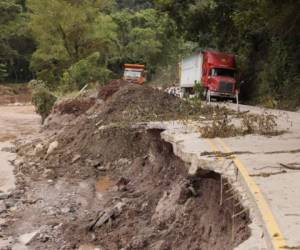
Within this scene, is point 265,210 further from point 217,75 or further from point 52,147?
point 217,75

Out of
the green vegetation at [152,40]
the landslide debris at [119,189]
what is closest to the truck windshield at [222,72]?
the green vegetation at [152,40]

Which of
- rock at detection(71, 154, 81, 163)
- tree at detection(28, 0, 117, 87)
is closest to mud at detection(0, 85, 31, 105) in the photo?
tree at detection(28, 0, 117, 87)

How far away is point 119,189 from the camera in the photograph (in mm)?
17188

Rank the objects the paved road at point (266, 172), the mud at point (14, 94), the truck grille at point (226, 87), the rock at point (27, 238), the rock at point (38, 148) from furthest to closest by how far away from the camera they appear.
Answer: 1. the mud at point (14, 94)
2. the truck grille at point (226, 87)
3. the rock at point (38, 148)
4. the rock at point (27, 238)
5. the paved road at point (266, 172)

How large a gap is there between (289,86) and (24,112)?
30863 millimetres

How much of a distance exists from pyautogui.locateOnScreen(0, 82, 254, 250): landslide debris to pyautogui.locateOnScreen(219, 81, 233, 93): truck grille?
10397mm

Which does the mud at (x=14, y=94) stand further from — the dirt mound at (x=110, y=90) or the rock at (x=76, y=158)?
the rock at (x=76, y=158)

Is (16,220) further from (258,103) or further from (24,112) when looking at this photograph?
(24,112)

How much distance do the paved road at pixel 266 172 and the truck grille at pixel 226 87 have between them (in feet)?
65.5

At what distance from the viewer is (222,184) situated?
1015cm

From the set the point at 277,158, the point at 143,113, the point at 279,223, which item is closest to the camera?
the point at 279,223

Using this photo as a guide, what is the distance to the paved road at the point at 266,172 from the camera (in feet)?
22.5

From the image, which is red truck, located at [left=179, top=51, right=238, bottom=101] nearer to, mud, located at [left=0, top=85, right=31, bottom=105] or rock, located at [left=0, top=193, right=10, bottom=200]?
rock, located at [left=0, top=193, right=10, bottom=200]

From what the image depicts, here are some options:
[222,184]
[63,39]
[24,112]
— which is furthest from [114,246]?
[63,39]
